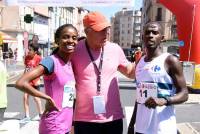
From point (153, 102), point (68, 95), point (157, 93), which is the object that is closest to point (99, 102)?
point (68, 95)

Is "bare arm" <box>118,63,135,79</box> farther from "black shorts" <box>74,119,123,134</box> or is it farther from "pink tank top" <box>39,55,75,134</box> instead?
"pink tank top" <box>39,55,75,134</box>

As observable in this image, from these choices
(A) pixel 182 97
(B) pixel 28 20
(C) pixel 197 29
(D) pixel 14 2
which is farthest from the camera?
(B) pixel 28 20

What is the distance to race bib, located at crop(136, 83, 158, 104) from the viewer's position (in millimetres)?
3438

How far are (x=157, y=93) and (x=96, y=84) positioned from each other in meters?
0.59

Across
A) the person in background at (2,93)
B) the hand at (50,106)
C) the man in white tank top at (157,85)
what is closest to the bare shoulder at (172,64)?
the man in white tank top at (157,85)

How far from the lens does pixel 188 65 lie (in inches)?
575

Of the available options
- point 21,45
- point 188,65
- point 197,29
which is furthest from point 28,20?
point 21,45

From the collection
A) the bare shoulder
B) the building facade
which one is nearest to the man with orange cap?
the bare shoulder

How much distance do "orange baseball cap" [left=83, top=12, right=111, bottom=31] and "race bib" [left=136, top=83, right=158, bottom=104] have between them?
569mm

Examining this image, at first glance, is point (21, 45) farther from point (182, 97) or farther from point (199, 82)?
point (182, 97)

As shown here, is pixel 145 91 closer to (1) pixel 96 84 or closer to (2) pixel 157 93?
(2) pixel 157 93

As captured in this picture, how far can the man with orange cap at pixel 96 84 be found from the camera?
12.4 ft

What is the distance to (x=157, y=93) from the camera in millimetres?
3445

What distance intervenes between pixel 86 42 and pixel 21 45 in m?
50.5
